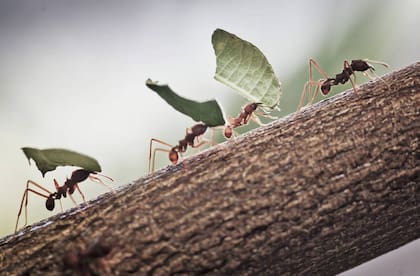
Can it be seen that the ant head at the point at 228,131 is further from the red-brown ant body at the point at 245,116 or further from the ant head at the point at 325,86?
the ant head at the point at 325,86

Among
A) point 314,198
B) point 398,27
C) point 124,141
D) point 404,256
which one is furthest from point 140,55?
point 314,198

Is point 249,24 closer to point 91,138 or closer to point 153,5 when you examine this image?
point 153,5

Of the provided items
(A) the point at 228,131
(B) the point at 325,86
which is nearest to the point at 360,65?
(B) the point at 325,86

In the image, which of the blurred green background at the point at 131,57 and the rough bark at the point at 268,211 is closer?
the rough bark at the point at 268,211

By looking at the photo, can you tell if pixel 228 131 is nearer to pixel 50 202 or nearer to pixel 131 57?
pixel 50 202

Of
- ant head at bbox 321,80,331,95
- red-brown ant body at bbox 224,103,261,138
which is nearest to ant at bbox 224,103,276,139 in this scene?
red-brown ant body at bbox 224,103,261,138

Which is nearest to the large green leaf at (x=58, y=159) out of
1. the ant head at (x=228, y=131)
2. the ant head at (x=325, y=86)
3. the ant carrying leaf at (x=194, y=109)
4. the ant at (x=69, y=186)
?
the ant at (x=69, y=186)
